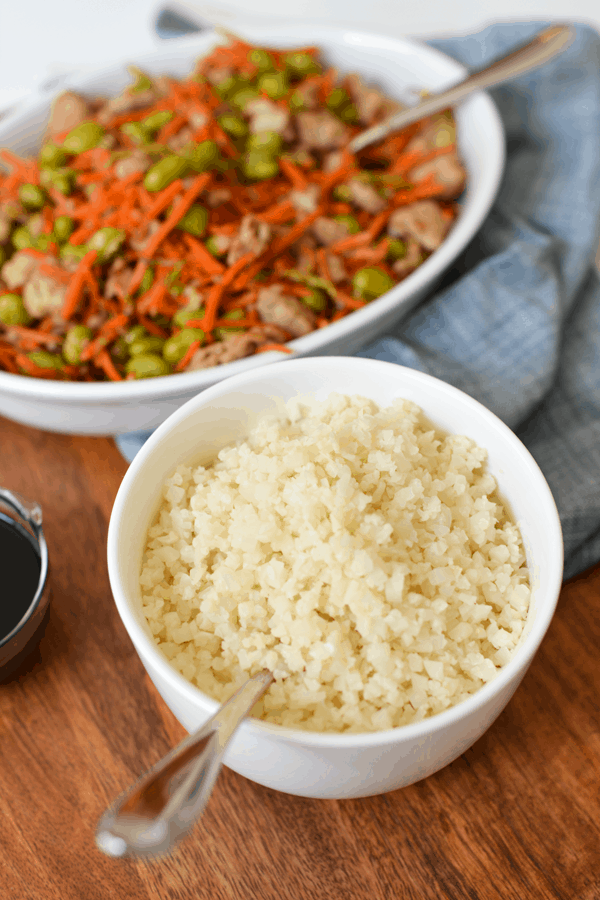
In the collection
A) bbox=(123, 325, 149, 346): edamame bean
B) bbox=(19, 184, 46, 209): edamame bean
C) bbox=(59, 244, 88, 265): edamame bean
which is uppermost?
bbox=(19, 184, 46, 209): edamame bean

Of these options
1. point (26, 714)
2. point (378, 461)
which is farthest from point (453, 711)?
point (26, 714)

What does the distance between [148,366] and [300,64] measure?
0.90 m

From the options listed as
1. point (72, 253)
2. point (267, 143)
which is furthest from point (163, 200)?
point (267, 143)

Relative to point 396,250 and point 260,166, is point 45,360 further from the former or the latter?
point 396,250

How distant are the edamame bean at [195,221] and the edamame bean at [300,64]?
0.56 m

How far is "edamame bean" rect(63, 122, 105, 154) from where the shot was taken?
1.50 metres

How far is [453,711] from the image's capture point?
74 cm

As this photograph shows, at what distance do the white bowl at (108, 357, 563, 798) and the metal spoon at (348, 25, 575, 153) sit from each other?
828 millimetres

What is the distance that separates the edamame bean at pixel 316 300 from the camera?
4.39 feet

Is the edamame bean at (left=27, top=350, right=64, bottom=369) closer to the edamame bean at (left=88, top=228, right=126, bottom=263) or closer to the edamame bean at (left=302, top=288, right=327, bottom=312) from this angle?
the edamame bean at (left=88, top=228, right=126, bottom=263)

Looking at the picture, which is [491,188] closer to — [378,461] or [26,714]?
[378,461]

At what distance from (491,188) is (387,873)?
1.25 m

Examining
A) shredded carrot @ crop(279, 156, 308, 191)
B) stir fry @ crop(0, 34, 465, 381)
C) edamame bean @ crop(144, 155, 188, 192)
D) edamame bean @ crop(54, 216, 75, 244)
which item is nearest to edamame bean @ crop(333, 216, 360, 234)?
stir fry @ crop(0, 34, 465, 381)

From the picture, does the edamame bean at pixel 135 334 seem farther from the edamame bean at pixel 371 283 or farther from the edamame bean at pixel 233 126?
the edamame bean at pixel 233 126
